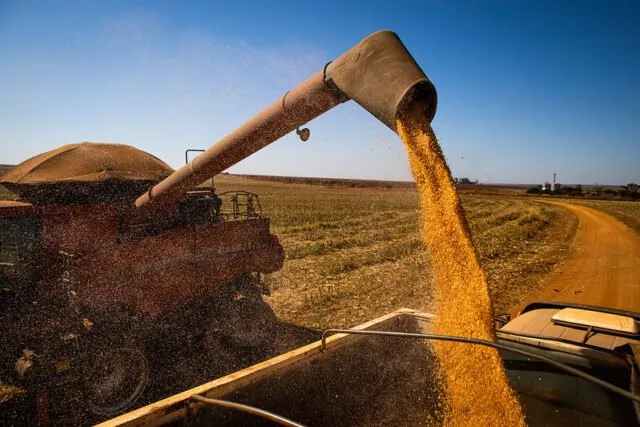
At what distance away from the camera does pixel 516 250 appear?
13453 mm

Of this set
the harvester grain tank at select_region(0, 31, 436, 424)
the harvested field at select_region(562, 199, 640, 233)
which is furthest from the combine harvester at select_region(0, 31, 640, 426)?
the harvested field at select_region(562, 199, 640, 233)

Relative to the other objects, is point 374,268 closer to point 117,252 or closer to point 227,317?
point 227,317

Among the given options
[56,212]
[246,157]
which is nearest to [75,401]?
[56,212]

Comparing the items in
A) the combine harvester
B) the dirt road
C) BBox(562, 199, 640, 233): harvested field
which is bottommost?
the dirt road

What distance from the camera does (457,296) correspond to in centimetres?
278

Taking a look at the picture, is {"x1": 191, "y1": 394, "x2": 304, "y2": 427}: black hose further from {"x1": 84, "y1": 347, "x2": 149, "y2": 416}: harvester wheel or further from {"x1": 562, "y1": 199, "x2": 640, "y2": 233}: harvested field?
{"x1": 562, "y1": 199, "x2": 640, "y2": 233}: harvested field

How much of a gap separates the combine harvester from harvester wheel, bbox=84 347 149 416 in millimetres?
17

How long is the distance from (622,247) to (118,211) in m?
17.4

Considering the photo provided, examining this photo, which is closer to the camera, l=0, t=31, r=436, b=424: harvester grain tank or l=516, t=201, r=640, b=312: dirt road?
l=0, t=31, r=436, b=424: harvester grain tank

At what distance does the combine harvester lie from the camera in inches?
98.3

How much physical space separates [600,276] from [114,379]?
1164cm

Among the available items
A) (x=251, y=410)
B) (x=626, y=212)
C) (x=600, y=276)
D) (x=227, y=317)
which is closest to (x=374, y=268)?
(x=227, y=317)

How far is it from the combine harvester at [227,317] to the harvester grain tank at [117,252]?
0.05 ft

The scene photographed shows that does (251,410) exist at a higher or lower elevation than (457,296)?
lower
